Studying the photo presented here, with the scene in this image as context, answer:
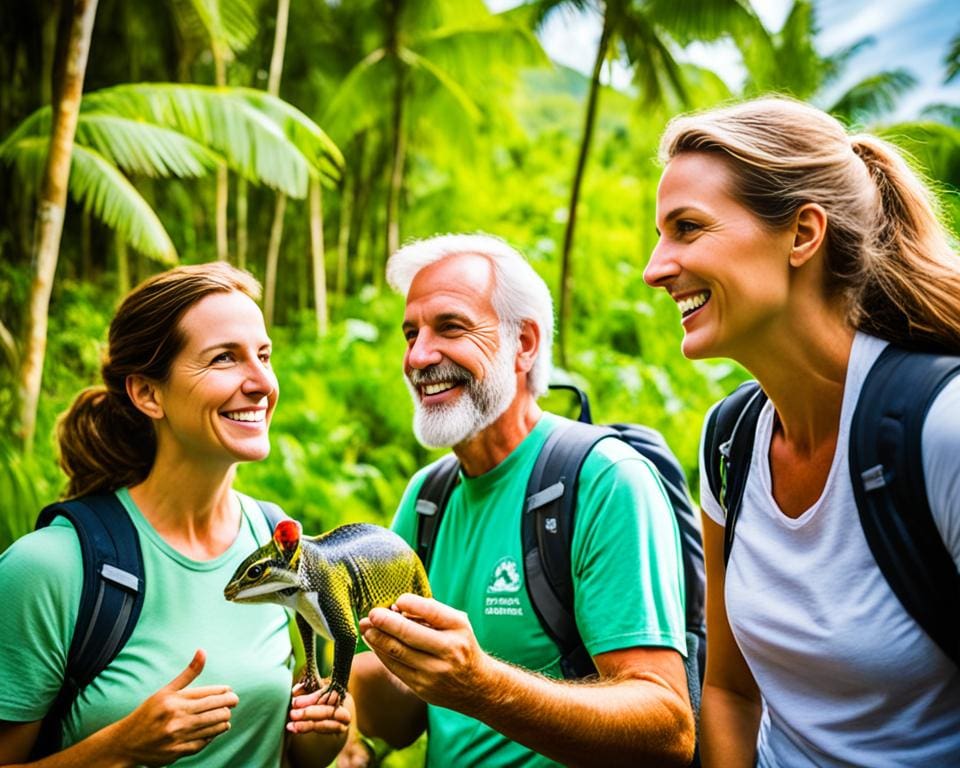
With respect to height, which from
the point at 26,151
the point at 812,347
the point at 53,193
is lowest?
the point at 812,347

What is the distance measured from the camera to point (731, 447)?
1986mm

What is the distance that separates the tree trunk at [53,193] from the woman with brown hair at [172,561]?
3.54m

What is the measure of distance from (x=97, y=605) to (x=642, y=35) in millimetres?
11873

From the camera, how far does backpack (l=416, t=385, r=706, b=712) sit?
212 cm

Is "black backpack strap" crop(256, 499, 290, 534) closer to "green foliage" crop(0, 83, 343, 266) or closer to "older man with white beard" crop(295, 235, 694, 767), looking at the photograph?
"older man with white beard" crop(295, 235, 694, 767)

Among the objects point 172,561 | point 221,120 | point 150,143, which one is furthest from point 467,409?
point 221,120

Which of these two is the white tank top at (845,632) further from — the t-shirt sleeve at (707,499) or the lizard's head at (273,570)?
the lizard's head at (273,570)

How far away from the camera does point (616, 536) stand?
2.07 meters

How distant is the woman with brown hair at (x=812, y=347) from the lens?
1.60 meters

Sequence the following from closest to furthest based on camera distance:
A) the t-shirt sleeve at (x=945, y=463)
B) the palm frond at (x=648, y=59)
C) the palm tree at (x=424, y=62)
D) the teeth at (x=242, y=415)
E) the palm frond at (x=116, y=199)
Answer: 1. the t-shirt sleeve at (x=945, y=463)
2. the teeth at (x=242, y=415)
3. the palm frond at (x=116, y=199)
4. the palm frond at (x=648, y=59)
5. the palm tree at (x=424, y=62)

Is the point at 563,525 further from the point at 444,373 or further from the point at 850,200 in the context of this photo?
the point at 850,200

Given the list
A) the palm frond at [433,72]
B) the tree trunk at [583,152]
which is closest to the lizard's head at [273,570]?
the tree trunk at [583,152]

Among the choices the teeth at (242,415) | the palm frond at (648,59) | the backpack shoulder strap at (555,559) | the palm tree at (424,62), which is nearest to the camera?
the teeth at (242,415)

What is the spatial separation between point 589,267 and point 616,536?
15273 millimetres
